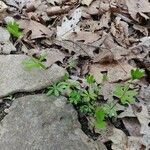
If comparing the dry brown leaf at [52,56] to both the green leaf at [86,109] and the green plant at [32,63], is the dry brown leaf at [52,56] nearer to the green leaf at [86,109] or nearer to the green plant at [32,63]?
the green plant at [32,63]

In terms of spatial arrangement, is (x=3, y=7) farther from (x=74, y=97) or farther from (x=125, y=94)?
(x=125, y=94)

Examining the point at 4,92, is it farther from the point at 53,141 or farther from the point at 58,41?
the point at 58,41

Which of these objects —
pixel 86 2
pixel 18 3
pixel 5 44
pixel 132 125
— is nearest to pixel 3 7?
pixel 18 3

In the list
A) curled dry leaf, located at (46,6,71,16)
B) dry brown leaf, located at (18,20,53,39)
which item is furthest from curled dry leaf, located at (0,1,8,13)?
curled dry leaf, located at (46,6,71,16)

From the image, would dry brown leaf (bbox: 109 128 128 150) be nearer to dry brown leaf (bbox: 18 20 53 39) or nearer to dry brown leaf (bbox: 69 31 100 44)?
dry brown leaf (bbox: 69 31 100 44)

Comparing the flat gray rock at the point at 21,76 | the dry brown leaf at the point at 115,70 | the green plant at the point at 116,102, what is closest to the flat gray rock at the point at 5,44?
the flat gray rock at the point at 21,76

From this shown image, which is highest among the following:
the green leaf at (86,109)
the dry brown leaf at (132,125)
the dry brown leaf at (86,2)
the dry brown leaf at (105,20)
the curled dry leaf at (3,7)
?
the dry brown leaf at (86,2)
